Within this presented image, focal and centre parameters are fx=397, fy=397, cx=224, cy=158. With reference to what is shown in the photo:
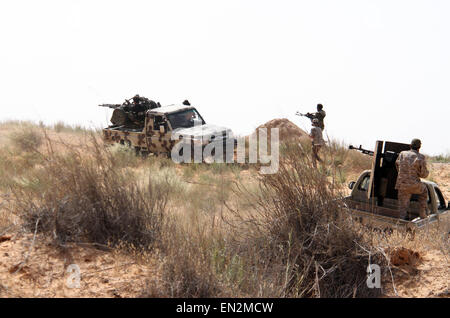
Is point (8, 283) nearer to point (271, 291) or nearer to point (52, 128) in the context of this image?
point (271, 291)

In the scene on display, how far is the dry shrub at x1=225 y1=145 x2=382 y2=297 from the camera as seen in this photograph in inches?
181

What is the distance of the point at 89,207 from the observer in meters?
4.68

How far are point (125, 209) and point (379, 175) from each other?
4.02 metres

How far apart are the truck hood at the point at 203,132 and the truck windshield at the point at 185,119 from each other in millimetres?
303

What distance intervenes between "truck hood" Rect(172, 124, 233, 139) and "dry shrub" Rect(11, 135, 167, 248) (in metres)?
7.34

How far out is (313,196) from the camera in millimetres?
4988

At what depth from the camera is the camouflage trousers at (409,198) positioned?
5.87 metres

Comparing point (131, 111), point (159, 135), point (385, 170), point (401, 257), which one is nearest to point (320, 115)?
point (159, 135)

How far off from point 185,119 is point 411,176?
29.4 feet
